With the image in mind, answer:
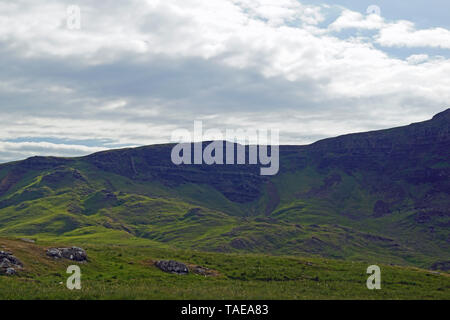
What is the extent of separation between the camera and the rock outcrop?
63375 mm

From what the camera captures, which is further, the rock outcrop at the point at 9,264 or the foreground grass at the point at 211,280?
the rock outcrop at the point at 9,264

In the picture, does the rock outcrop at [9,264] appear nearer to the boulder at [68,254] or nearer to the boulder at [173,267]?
the boulder at [68,254]

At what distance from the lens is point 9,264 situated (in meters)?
65.4

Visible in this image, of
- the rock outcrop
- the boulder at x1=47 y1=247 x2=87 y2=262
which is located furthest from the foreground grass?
the boulder at x1=47 y1=247 x2=87 y2=262

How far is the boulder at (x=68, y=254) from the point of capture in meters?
77.1

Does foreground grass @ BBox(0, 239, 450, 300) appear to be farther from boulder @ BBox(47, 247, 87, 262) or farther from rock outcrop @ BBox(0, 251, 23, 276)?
boulder @ BBox(47, 247, 87, 262)

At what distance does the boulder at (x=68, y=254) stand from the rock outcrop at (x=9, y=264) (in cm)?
936

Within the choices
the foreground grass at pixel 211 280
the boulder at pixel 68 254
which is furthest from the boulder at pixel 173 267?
the boulder at pixel 68 254

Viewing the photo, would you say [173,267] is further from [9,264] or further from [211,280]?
[9,264]

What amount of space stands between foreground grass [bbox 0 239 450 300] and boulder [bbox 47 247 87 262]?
62.7 inches
